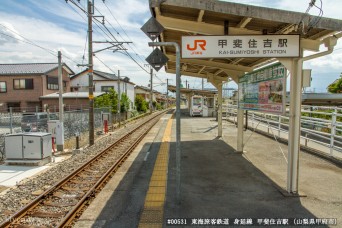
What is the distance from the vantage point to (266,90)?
22.6ft

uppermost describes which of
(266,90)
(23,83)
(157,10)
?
(23,83)

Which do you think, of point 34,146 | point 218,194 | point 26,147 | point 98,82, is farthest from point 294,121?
point 98,82

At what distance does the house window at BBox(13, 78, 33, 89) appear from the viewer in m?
30.9

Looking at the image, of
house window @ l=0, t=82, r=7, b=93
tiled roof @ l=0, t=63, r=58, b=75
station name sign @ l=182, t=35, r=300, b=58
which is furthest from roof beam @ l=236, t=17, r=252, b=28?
house window @ l=0, t=82, r=7, b=93

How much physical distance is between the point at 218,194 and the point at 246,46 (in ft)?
10.8

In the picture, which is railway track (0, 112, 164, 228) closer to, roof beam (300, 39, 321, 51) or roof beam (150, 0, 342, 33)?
roof beam (150, 0, 342, 33)

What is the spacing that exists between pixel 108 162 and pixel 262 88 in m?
5.87

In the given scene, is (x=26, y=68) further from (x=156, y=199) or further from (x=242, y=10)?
(x=242, y=10)

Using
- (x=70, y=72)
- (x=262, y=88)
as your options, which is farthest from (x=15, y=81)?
(x=262, y=88)

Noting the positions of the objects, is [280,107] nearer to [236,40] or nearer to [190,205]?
[236,40]

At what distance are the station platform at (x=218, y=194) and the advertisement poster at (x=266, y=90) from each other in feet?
6.12

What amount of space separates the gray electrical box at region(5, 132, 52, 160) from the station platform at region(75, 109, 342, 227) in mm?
3300

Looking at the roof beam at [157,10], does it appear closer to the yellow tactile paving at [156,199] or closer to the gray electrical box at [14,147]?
the yellow tactile paving at [156,199]

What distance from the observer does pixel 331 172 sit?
7203 mm
